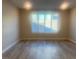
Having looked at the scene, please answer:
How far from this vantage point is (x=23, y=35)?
29.3 ft

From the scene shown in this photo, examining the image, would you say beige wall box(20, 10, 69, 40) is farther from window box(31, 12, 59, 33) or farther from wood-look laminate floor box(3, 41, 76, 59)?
wood-look laminate floor box(3, 41, 76, 59)

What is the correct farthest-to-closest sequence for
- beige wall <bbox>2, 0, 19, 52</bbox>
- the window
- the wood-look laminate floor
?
the window < beige wall <bbox>2, 0, 19, 52</bbox> < the wood-look laminate floor

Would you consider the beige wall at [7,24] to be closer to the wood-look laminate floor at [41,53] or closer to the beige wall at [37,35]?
the wood-look laminate floor at [41,53]

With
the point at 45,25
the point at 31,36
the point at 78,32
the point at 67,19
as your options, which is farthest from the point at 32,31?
the point at 78,32

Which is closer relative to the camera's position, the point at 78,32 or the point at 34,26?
the point at 78,32

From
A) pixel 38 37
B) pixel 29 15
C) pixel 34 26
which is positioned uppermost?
pixel 29 15

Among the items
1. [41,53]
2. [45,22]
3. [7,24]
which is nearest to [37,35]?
[45,22]

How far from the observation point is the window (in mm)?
9055

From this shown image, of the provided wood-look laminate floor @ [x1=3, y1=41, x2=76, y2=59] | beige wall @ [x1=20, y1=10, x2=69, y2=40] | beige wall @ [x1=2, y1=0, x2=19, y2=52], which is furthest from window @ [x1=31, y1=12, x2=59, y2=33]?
wood-look laminate floor @ [x1=3, y1=41, x2=76, y2=59]

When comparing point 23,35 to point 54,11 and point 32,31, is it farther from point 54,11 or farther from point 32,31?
point 54,11

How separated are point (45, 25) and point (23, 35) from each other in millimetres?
1884

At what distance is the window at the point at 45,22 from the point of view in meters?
9.05

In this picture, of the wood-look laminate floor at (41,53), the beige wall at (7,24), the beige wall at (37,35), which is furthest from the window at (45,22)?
the wood-look laminate floor at (41,53)

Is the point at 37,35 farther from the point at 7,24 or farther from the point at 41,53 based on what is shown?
the point at 41,53
